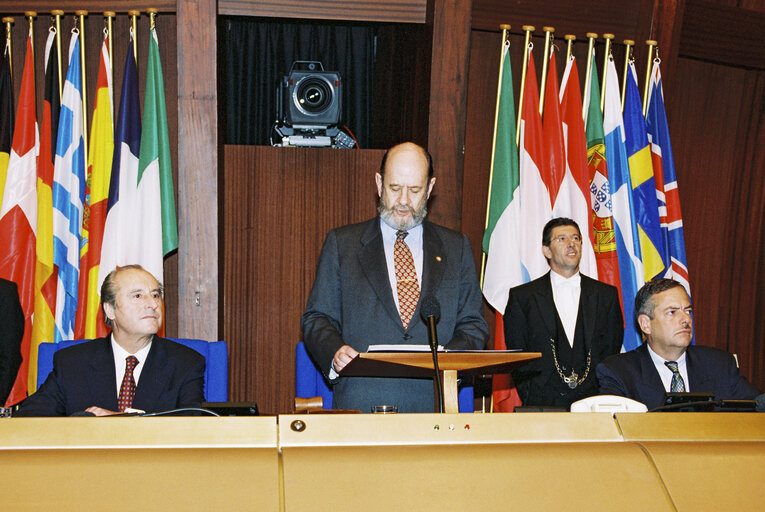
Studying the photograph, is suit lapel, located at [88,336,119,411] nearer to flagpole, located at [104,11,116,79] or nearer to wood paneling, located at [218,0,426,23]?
flagpole, located at [104,11,116,79]

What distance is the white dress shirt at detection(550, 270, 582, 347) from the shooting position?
4043mm

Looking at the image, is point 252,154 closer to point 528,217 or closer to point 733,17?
point 528,217

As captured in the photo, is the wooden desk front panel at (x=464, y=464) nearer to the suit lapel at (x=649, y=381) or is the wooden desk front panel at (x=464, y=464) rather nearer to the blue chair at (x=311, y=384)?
the blue chair at (x=311, y=384)

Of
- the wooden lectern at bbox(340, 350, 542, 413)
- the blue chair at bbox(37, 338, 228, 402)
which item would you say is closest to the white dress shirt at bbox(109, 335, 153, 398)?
the blue chair at bbox(37, 338, 228, 402)

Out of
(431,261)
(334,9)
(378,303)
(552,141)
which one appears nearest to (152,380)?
(378,303)

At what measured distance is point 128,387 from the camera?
9.74 feet

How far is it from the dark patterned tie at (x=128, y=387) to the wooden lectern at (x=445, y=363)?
1.10 metres

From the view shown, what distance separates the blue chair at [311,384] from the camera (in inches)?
122

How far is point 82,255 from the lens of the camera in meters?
4.36

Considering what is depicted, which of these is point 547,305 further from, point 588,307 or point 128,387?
point 128,387

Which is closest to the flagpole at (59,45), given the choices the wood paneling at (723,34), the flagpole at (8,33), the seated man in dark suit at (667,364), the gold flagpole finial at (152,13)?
the flagpole at (8,33)

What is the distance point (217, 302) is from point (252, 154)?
2.96 feet

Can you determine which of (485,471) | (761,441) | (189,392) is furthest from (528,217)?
(485,471)

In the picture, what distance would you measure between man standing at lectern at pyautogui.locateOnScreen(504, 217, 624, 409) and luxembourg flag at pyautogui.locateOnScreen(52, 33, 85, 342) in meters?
2.31
